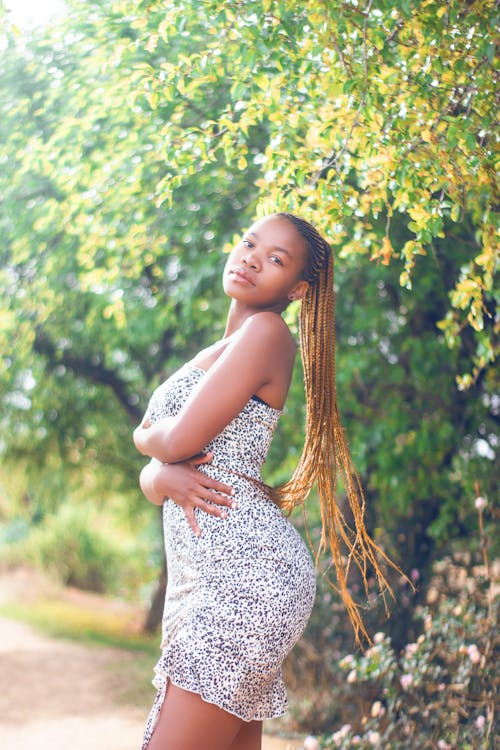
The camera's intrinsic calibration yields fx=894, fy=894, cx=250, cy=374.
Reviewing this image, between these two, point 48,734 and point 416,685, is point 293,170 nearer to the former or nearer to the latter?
point 416,685

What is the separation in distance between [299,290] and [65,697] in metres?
5.09

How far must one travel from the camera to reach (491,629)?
397cm

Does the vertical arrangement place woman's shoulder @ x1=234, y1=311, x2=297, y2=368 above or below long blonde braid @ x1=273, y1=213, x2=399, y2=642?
above

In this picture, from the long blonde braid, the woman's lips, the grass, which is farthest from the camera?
the grass

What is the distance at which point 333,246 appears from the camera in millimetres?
4824

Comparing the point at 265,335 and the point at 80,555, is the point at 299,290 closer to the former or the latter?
the point at 265,335

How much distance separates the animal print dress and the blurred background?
3.33ft

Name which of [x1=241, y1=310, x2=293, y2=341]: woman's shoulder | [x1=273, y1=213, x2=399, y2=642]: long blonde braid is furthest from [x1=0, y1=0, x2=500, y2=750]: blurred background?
[x1=241, y1=310, x2=293, y2=341]: woman's shoulder

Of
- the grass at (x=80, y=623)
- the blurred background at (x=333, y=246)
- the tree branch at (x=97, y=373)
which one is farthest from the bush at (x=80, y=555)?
the tree branch at (x=97, y=373)

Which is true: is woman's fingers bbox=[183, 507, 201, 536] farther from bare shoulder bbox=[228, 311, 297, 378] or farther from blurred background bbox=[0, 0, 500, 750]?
blurred background bbox=[0, 0, 500, 750]

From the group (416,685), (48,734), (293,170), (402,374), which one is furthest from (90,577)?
(293,170)

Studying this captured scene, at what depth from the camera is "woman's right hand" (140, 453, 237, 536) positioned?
225 cm

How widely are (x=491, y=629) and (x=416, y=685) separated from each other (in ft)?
1.37

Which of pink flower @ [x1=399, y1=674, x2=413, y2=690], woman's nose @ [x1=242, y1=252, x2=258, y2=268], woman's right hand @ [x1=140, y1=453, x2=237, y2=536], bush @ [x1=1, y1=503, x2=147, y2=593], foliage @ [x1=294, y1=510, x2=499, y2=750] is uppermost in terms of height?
woman's nose @ [x1=242, y1=252, x2=258, y2=268]
